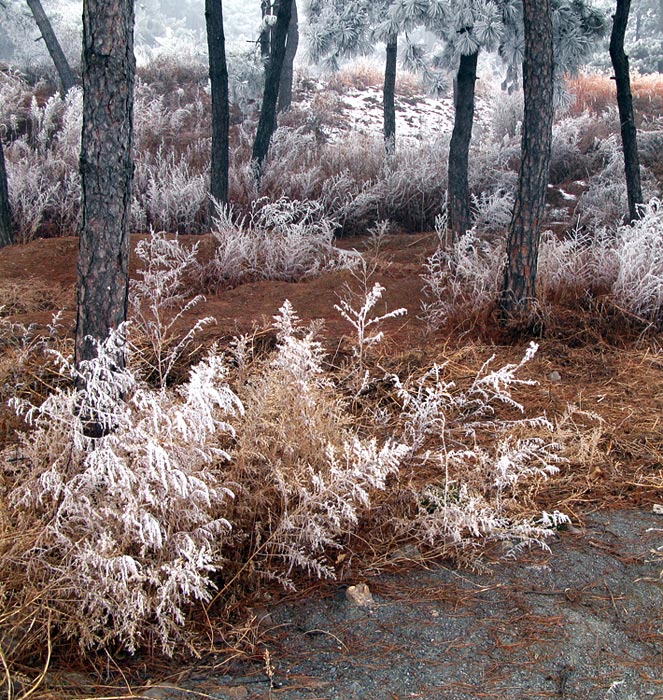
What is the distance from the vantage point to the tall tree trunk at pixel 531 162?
502cm

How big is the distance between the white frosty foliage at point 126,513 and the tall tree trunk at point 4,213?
19.0 feet

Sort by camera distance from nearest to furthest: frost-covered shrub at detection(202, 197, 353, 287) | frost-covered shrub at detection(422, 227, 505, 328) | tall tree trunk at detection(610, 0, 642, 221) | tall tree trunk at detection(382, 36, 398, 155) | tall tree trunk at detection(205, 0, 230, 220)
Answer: frost-covered shrub at detection(422, 227, 505, 328) < frost-covered shrub at detection(202, 197, 353, 287) < tall tree trunk at detection(610, 0, 642, 221) < tall tree trunk at detection(205, 0, 230, 220) < tall tree trunk at detection(382, 36, 398, 155)

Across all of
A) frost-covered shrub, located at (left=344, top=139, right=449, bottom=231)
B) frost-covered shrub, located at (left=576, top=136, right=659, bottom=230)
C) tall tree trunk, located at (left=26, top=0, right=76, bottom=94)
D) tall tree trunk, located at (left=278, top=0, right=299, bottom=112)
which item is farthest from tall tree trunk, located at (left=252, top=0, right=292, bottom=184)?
tall tree trunk, located at (left=278, top=0, right=299, bottom=112)

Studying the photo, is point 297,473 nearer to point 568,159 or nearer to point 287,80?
point 568,159

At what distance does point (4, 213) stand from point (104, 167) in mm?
5462

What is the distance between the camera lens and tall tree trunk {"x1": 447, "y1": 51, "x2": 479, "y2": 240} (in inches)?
330

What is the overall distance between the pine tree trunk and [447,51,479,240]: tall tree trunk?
5606mm

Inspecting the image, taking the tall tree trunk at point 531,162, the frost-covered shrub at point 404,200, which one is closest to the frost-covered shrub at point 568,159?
the frost-covered shrub at point 404,200

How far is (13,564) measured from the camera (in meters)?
2.43

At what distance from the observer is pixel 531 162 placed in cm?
519

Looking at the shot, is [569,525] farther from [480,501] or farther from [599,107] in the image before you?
[599,107]

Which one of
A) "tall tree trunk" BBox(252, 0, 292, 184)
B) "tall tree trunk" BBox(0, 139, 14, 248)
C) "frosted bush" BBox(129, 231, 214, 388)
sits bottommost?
"frosted bush" BBox(129, 231, 214, 388)

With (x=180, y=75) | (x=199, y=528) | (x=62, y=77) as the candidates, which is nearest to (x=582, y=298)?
(x=199, y=528)

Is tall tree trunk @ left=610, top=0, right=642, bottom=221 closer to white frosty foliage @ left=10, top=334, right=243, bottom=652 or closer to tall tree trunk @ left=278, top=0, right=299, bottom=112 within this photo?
white frosty foliage @ left=10, top=334, right=243, bottom=652
